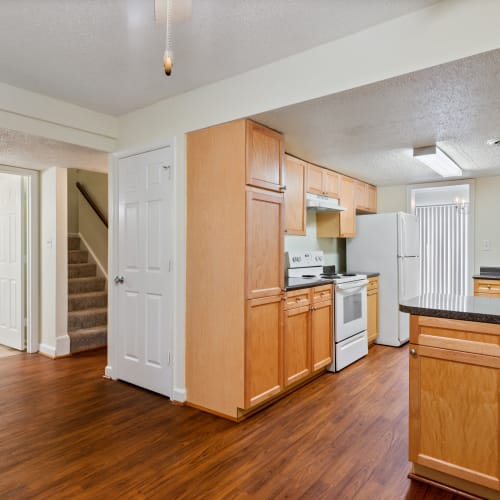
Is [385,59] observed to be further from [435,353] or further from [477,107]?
[435,353]

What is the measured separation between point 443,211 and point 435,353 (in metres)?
5.73

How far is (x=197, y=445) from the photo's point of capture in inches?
89.7

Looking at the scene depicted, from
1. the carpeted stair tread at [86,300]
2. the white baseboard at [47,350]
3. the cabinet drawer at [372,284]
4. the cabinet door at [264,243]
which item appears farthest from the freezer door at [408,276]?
the white baseboard at [47,350]

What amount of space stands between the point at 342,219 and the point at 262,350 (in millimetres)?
2341

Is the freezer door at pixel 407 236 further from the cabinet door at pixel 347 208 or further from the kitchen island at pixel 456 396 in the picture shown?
the kitchen island at pixel 456 396

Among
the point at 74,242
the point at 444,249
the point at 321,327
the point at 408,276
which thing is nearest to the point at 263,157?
the point at 321,327

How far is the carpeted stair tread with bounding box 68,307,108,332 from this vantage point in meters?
4.58

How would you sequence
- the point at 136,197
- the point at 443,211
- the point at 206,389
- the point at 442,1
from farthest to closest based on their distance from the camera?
the point at 443,211 → the point at 136,197 → the point at 206,389 → the point at 442,1

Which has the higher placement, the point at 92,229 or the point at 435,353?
the point at 92,229

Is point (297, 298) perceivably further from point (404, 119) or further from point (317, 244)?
point (317, 244)

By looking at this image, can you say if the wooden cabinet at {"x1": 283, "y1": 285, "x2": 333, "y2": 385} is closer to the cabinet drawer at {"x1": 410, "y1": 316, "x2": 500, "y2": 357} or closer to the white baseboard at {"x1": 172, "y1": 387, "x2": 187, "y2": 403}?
the white baseboard at {"x1": 172, "y1": 387, "x2": 187, "y2": 403}

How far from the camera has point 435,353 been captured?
1.91m

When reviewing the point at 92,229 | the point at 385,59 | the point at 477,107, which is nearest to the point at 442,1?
the point at 385,59

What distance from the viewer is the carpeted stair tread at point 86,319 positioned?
458cm
